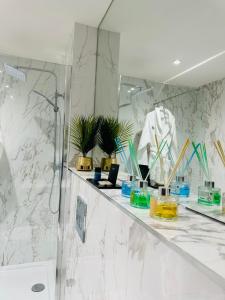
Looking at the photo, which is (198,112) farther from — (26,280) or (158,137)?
(26,280)

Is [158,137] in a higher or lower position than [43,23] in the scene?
lower

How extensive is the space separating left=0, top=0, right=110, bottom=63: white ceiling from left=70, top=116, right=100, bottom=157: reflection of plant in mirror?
2.28 feet

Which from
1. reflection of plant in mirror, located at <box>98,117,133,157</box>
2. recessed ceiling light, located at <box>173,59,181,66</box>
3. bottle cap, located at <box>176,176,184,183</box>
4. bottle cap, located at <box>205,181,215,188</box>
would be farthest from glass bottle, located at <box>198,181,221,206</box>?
reflection of plant in mirror, located at <box>98,117,133,157</box>

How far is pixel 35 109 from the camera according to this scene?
2.34 m

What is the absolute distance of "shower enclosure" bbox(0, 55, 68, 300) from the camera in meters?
2.28

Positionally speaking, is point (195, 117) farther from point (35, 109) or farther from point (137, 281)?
point (35, 109)

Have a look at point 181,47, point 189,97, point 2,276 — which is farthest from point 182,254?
point 2,276

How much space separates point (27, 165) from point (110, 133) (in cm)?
120

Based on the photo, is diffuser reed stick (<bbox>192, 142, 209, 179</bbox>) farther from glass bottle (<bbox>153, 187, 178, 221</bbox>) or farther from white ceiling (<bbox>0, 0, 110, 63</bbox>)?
white ceiling (<bbox>0, 0, 110, 63</bbox>)

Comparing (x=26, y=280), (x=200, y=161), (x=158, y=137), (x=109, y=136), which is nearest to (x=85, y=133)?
(x=109, y=136)

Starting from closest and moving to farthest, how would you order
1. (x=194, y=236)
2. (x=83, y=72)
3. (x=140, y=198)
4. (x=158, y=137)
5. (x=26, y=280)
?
(x=194, y=236)
(x=140, y=198)
(x=158, y=137)
(x=83, y=72)
(x=26, y=280)

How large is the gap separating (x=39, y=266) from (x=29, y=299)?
39cm

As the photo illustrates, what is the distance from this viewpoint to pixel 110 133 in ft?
4.88

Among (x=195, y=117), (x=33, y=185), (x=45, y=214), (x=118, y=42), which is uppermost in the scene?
(x=118, y=42)
